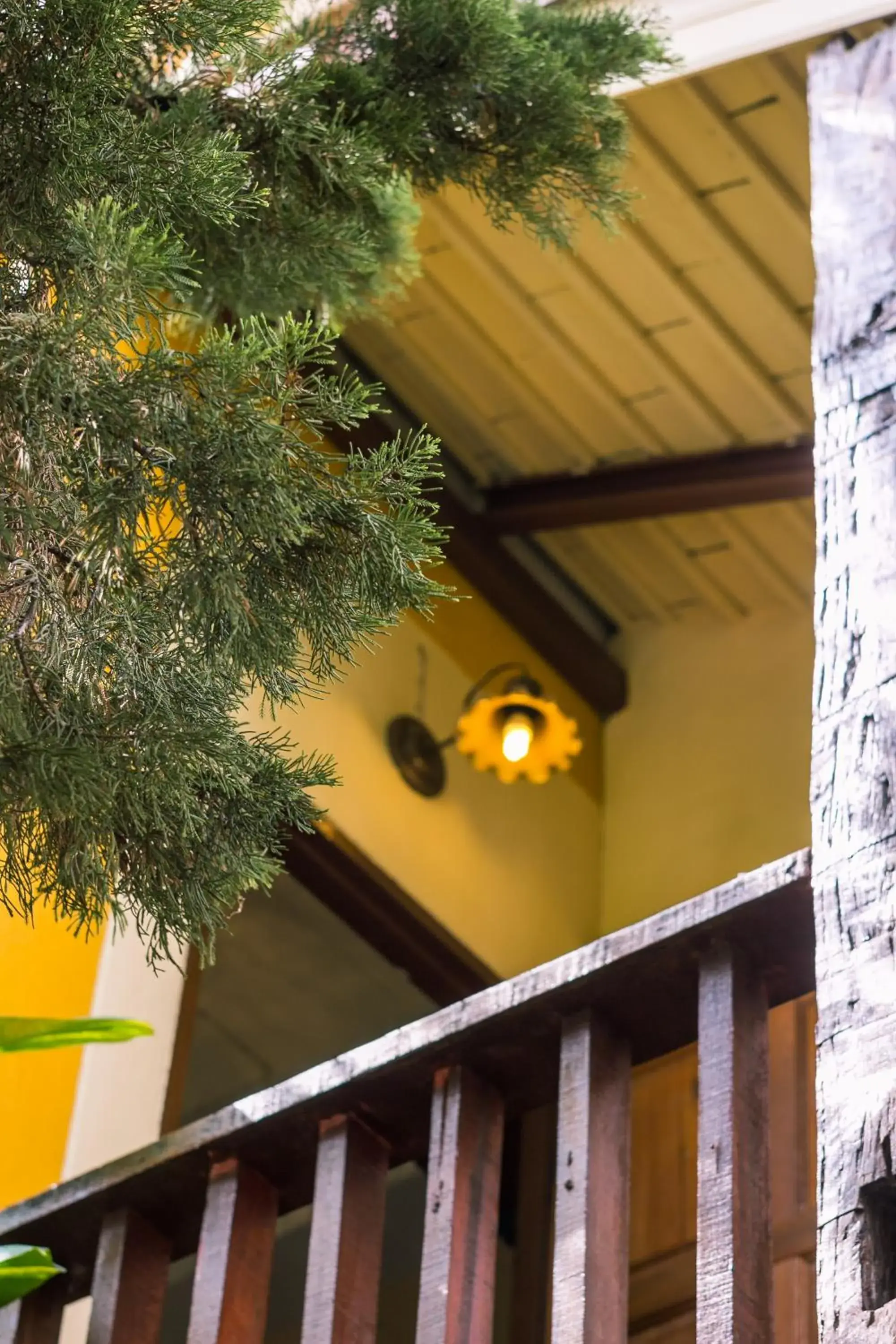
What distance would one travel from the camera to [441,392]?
17.0ft

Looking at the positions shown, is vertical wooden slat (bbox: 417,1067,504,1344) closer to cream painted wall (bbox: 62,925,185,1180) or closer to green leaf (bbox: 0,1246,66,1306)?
green leaf (bbox: 0,1246,66,1306)

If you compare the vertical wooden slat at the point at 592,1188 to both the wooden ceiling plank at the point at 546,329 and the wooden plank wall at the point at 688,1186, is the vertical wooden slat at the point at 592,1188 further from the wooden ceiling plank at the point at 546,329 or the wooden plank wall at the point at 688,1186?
the wooden ceiling plank at the point at 546,329

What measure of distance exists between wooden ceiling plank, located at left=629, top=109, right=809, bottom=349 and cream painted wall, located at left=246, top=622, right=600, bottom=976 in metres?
1.30

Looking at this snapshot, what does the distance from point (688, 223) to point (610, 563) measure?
155 cm

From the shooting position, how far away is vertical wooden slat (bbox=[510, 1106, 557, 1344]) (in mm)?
4930

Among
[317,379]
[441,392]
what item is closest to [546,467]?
[441,392]

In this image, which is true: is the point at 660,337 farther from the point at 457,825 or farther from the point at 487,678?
the point at 457,825

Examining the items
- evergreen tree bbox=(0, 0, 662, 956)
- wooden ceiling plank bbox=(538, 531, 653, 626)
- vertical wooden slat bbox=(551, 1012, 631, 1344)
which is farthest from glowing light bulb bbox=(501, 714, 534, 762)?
evergreen tree bbox=(0, 0, 662, 956)

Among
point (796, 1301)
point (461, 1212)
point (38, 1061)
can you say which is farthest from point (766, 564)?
point (461, 1212)

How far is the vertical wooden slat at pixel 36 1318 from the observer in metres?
2.47

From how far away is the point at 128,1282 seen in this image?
2395 mm

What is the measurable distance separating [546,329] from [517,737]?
101 cm

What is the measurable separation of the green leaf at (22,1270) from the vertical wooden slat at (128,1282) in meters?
0.32

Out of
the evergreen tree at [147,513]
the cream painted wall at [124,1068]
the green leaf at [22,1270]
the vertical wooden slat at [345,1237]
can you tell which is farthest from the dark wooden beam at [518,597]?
the evergreen tree at [147,513]
